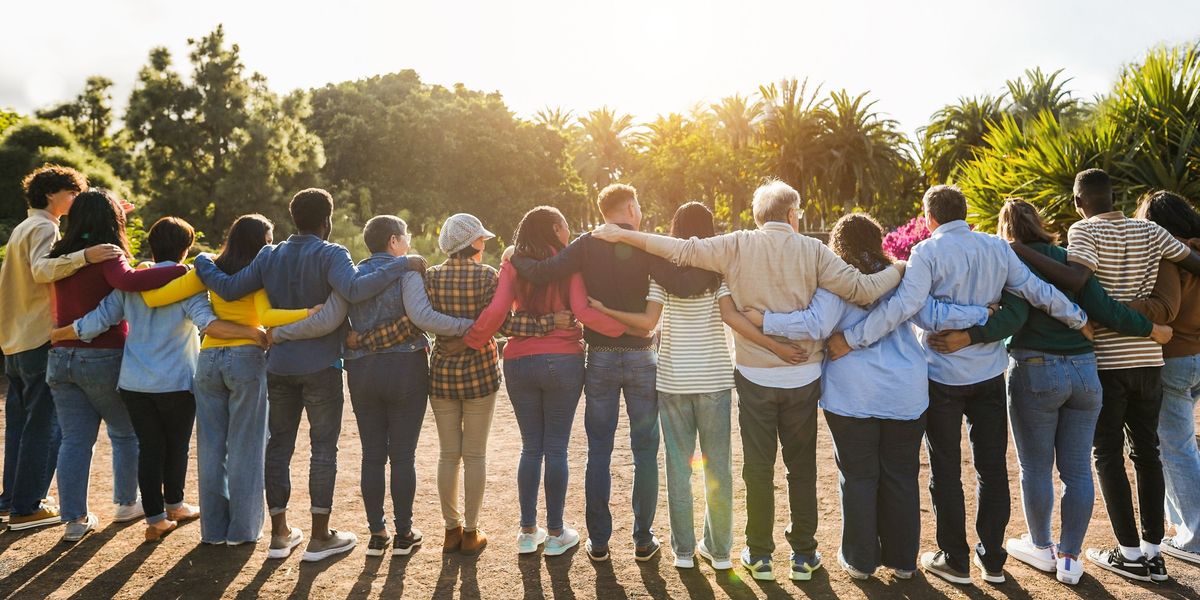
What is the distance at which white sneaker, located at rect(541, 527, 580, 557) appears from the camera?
160 inches

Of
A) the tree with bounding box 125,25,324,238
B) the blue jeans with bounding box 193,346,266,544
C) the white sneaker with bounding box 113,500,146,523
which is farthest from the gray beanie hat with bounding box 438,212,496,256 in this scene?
the tree with bounding box 125,25,324,238

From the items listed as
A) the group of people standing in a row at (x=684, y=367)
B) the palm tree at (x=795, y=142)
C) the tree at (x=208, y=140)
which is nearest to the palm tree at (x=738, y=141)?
the palm tree at (x=795, y=142)

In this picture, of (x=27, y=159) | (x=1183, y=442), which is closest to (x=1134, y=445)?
(x=1183, y=442)

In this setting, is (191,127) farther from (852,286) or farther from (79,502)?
(852,286)

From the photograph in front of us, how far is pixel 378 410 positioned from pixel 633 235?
1617 millimetres

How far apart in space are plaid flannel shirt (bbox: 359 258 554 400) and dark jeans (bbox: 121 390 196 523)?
4.13 feet

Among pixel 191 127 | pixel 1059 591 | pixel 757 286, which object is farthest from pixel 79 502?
pixel 191 127

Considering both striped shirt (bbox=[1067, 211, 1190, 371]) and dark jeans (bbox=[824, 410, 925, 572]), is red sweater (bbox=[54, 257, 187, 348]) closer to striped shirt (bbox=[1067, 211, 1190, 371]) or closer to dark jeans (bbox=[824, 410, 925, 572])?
dark jeans (bbox=[824, 410, 925, 572])

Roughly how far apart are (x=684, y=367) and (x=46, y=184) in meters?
3.95

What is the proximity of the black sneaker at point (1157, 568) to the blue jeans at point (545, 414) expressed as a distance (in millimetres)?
2910

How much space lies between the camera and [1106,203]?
398 cm

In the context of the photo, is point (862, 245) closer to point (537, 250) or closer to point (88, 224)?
point (537, 250)

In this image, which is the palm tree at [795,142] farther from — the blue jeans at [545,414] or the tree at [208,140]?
the blue jeans at [545,414]

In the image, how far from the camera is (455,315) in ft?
13.3
